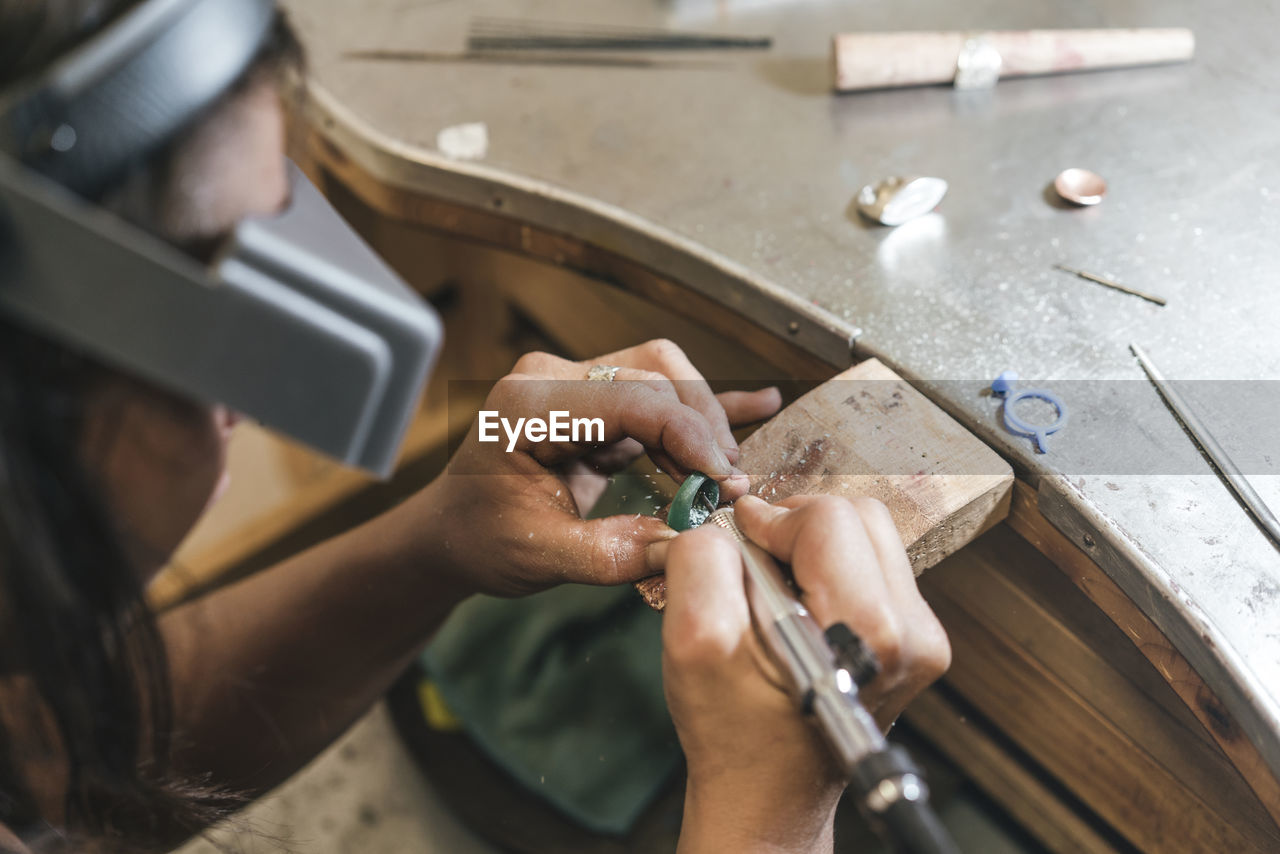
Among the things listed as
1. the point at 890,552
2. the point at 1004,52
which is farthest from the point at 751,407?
the point at 1004,52

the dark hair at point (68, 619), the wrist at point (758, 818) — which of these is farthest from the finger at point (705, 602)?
the dark hair at point (68, 619)

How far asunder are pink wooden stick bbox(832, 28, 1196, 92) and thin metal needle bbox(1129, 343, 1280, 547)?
498mm

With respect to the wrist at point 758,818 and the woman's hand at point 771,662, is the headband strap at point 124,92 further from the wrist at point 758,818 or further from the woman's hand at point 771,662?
the wrist at point 758,818

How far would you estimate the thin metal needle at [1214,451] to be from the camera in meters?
0.72

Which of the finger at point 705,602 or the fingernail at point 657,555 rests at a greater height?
the finger at point 705,602

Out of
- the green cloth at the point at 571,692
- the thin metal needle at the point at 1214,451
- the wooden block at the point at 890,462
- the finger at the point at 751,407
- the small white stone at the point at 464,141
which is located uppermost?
the small white stone at the point at 464,141

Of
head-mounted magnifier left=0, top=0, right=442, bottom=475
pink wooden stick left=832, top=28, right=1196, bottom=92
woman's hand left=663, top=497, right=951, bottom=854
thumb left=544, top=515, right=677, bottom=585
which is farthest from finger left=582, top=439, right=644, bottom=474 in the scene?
pink wooden stick left=832, top=28, right=1196, bottom=92

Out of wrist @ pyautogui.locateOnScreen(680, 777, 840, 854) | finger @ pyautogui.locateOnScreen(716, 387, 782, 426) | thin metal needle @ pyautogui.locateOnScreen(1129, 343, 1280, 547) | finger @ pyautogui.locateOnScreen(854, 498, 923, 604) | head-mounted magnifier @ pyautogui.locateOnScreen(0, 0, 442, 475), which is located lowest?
wrist @ pyautogui.locateOnScreen(680, 777, 840, 854)

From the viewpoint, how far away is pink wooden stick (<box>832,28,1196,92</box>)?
1150 millimetres

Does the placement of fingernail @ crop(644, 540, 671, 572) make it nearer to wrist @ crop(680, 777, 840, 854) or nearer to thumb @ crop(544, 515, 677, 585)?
thumb @ crop(544, 515, 677, 585)

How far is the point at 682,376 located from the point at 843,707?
1.31 ft

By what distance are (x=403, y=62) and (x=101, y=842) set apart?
1.03 meters

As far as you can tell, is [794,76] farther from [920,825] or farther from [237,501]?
[237,501]

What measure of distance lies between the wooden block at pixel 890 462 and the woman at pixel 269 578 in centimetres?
5
